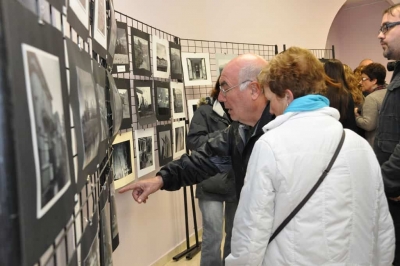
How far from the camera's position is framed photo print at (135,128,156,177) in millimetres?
2721

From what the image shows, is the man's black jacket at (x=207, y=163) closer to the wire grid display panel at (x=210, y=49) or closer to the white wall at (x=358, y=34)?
the wire grid display panel at (x=210, y=49)

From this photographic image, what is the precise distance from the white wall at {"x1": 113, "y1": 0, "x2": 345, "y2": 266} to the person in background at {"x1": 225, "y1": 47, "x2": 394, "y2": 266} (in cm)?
176

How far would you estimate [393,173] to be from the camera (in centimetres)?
181

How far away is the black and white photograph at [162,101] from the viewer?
116 inches

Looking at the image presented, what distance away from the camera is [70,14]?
0.56 m

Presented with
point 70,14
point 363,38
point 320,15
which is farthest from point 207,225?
point 363,38

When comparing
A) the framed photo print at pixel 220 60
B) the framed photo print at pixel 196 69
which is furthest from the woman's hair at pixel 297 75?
the framed photo print at pixel 220 60

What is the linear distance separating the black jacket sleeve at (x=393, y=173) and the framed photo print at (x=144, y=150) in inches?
62.9

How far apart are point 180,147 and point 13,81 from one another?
120 inches

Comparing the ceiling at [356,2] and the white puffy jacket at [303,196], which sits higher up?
the ceiling at [356,2]

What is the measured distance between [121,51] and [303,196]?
5.21ft

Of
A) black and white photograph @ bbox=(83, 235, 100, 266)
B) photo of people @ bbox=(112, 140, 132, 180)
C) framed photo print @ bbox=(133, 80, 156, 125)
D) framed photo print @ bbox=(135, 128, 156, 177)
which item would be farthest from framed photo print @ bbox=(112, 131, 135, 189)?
black and white photograph @ bbox=(83, 235, 100, 266)

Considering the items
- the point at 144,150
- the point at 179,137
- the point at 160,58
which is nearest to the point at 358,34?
the point at 179,137

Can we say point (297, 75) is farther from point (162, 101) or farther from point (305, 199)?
point (162, 101)
